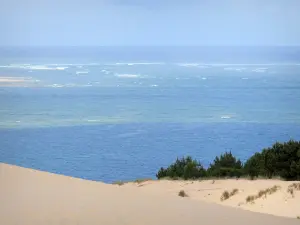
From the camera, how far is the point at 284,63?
14883 millimetres

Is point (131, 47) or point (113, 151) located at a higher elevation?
point (131, 47)

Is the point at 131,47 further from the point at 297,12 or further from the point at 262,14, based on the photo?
the point at 297,12

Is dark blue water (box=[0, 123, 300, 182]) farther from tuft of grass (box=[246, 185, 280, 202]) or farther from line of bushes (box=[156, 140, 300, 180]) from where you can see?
tuft of grass (box=[246, 185, 280, 202])

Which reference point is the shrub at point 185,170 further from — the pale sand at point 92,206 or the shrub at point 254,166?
the pale sand at point 92,206

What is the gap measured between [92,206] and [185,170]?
5.76m

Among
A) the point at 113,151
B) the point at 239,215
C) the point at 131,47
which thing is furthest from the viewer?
the point at 131,47

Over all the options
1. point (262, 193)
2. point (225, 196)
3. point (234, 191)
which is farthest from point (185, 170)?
point (262, 193)

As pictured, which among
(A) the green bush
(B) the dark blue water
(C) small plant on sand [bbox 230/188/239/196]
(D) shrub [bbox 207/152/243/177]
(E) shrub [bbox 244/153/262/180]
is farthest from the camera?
(B) the dark blue water

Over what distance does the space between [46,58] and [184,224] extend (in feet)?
46.1

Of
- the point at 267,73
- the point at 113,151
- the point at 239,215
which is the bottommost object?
the point at 113,151

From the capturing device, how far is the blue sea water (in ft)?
43.1

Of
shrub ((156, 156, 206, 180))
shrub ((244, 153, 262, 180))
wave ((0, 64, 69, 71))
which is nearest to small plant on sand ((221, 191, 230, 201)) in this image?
shrub ((244, 153, 262, 180))

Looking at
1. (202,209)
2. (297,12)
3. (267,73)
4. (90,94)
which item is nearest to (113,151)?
(90,94)

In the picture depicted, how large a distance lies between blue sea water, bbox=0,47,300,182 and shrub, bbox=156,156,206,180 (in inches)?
134
